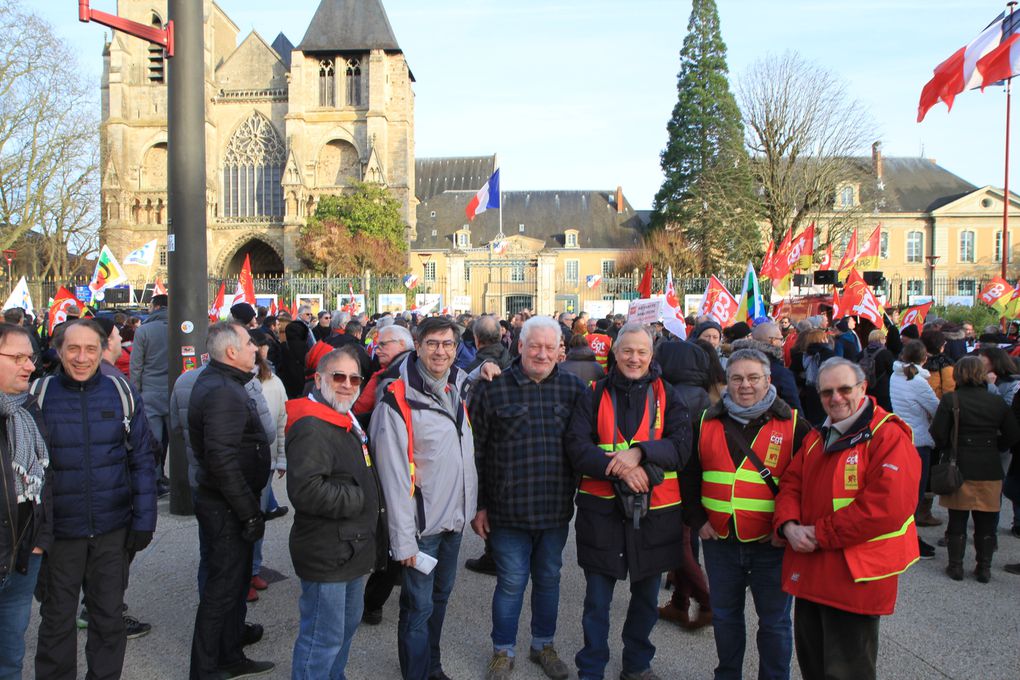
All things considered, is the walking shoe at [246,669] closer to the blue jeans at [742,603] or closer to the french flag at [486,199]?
the blue jeans at [742,603]

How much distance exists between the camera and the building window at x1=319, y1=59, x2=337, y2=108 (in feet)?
161

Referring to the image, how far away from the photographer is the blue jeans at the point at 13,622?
3.30 meters

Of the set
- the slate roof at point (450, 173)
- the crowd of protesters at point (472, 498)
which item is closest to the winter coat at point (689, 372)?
the crowd of protesters at point (472, 498)

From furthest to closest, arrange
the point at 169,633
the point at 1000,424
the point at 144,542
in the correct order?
the point at 1000,424 → the point at 169,633 → the point at 144,542

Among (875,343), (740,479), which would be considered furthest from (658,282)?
(740,479)

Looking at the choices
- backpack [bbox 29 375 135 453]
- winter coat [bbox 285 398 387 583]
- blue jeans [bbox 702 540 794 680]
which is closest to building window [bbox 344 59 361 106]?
backpack [bbox 29 375 135 453]

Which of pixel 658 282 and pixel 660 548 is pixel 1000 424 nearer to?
pixel 660 548

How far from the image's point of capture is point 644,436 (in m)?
3.81

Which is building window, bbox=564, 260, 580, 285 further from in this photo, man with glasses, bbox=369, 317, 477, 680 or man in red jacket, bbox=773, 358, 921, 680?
man in red jacket, bbox=773, 358, 921, 680

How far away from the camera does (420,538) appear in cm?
376

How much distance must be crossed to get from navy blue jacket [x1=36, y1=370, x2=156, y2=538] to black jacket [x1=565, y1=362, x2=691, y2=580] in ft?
7.07

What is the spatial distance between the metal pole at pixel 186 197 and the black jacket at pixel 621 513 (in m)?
4.17

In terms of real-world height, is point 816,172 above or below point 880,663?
above

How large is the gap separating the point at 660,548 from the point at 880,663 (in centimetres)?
156
